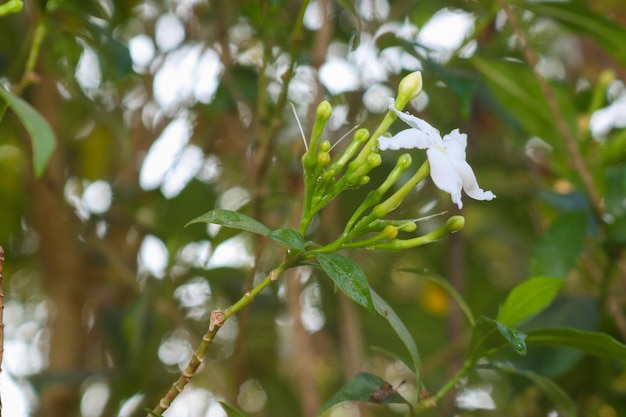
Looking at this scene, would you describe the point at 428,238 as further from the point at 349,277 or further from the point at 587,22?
the point at 587,22

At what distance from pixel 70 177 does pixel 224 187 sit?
1.21 ft

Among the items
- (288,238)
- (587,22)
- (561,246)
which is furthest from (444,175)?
(587,22)

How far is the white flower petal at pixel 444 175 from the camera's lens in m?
0.55

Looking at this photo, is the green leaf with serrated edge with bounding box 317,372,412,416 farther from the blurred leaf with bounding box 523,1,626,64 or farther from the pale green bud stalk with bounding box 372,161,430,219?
the blurred leaf with bounding box 523,1,626,64

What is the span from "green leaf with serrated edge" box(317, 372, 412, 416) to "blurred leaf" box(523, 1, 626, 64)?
0.63 metres

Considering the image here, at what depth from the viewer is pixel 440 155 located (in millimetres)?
568

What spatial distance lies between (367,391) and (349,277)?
14cm

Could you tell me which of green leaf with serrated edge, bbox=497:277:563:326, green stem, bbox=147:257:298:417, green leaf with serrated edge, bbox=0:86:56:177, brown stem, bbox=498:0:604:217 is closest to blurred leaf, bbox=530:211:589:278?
brown stem, bbox=498:0:604:217

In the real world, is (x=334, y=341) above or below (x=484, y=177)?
below

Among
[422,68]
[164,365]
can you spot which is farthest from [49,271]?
[422,68]

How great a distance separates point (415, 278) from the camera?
1960 millimetres

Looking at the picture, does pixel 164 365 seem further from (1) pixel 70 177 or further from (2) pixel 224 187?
(1) pixel 70 177

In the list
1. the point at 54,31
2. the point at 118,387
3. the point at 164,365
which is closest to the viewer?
the point at 54,31

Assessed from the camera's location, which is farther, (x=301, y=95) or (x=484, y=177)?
(x=484, y=177)
